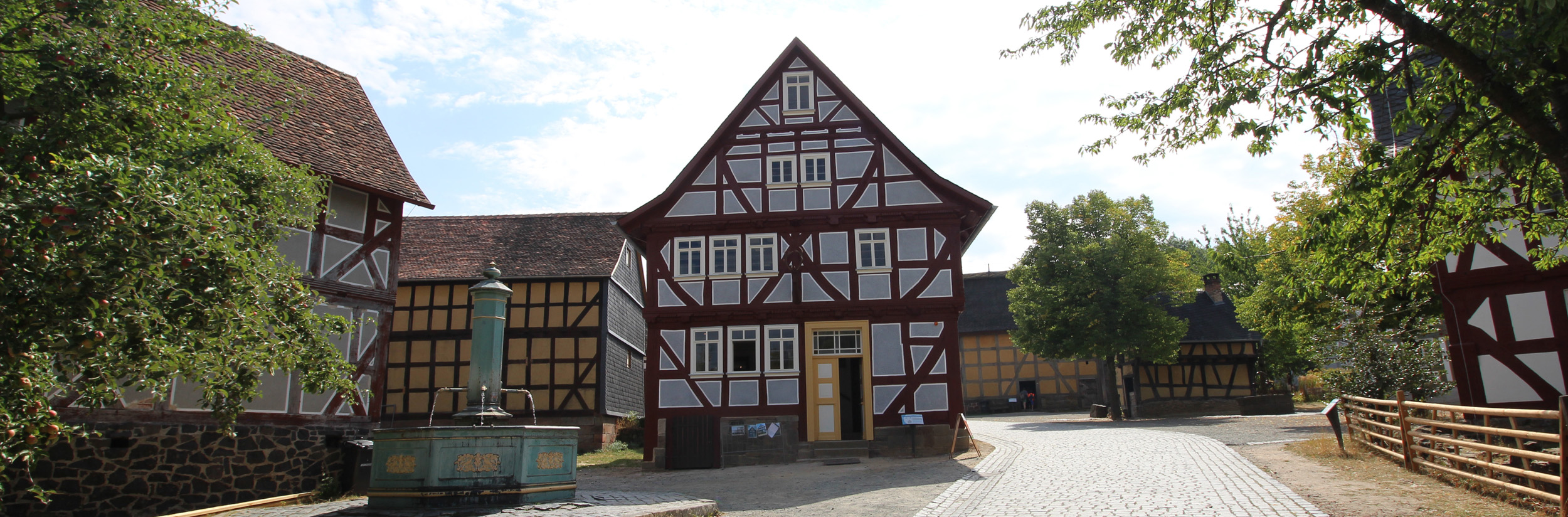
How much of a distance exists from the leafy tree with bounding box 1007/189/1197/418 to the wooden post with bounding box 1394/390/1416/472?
63.7 ft

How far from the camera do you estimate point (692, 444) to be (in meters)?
18.4

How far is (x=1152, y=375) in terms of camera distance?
34844 mm

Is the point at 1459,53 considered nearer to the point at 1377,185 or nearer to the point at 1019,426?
the point at 1377,185

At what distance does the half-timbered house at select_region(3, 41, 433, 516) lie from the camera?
12.8 metres

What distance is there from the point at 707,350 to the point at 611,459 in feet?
14.3

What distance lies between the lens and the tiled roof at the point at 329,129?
16.0 m

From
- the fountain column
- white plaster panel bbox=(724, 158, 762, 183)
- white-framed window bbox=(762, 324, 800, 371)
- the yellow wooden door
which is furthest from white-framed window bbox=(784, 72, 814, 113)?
the fountain column

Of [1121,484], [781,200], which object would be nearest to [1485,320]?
[1121,484]

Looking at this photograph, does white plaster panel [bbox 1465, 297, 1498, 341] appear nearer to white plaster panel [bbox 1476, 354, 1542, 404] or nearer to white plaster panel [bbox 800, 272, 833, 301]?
white plaster panel [bbox 1476, 354, 1542, 404]

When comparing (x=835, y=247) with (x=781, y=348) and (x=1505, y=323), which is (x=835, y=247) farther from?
(x=1505, y=323)

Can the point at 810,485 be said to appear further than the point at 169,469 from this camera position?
Yes

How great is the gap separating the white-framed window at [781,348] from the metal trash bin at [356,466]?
Result: 8.06 metres

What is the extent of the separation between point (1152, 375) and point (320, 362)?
31740mm

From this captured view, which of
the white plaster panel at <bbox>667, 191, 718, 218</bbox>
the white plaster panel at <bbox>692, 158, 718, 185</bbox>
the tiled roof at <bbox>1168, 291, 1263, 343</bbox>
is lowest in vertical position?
the tiled roof at <bbox>1168, 291, 1263, 343</bbox>
